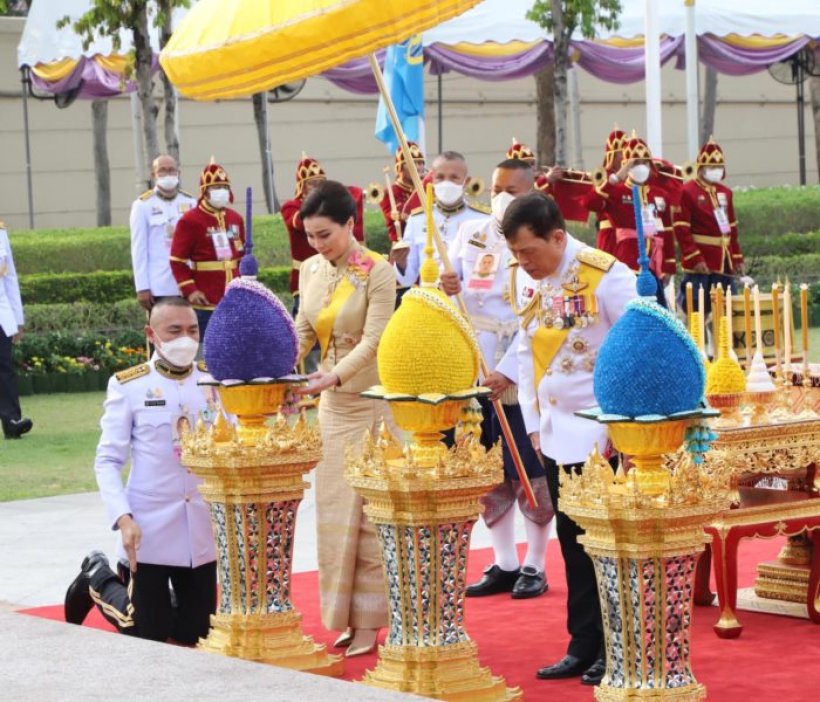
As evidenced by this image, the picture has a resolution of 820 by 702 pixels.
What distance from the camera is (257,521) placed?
6297 mm

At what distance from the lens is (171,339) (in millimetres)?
6824

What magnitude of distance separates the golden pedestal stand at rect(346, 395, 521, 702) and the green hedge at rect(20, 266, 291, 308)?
11430mm

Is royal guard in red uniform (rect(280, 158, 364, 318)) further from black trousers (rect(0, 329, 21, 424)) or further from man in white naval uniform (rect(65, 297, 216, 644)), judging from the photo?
man in white naval uniform (rect(65, 297, 216, 644))

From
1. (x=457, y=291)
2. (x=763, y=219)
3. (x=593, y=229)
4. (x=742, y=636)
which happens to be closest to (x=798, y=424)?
(x=742, y=636)

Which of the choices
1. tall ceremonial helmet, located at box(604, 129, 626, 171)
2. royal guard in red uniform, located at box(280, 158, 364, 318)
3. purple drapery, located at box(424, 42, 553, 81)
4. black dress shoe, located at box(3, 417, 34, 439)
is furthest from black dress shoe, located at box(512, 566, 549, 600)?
purple drapery, located at box(424, 42, 553, 81)

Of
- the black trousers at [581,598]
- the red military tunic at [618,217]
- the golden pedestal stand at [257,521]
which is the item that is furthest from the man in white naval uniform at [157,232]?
the black trousers at [581,598]

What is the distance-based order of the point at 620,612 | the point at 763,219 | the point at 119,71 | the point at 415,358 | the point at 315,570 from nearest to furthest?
the point at 620,612, the point at 415,358, the point at 315,570, the point at 119,71, the point at 763,219

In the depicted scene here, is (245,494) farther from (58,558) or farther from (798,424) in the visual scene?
(58,558)

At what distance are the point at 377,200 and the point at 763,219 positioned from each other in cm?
971

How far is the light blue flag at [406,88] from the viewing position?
17391 mm

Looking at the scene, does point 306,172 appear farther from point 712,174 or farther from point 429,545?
point 429,545

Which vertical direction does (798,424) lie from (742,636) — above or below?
above

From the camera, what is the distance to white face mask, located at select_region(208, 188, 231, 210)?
12977 millimetres

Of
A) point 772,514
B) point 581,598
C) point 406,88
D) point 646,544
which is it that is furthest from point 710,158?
point 646,544
